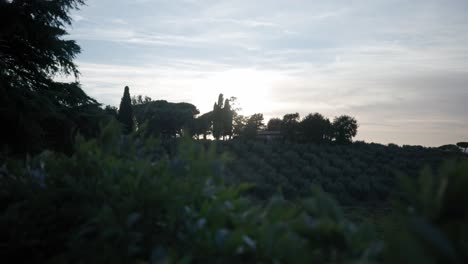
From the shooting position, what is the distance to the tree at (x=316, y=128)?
91.1 ft

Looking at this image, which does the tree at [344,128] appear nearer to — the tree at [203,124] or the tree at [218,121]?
the tree at [218,121]

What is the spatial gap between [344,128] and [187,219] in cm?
2768

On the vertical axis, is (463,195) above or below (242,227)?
above

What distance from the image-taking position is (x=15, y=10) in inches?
618

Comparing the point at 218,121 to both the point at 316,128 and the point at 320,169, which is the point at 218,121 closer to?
the point at 316,128

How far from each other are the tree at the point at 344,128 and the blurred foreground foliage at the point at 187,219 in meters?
26.4

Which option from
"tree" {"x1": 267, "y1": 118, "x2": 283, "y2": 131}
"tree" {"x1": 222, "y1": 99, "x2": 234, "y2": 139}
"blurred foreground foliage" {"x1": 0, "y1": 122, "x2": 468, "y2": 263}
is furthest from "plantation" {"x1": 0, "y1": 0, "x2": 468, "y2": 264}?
"tree" {"x1": 267, "y1": 118, "x2": 283, "y2": 131}

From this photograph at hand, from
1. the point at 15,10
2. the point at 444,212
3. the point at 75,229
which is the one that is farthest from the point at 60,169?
the point at 15,10

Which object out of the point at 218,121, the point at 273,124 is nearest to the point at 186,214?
the point at 218,121

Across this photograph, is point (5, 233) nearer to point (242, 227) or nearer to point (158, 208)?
point (158, 208)

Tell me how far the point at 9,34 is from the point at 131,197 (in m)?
17.1

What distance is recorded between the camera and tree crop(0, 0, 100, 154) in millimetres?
14704

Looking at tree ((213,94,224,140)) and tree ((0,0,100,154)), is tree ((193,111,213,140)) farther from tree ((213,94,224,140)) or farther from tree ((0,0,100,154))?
tree ((0,0,100,154))

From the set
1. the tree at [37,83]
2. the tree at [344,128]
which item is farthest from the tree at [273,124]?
the tree at [37,83]
